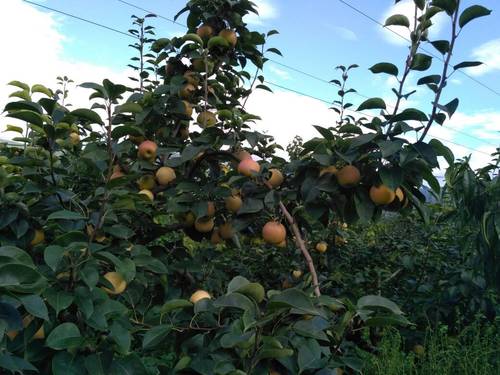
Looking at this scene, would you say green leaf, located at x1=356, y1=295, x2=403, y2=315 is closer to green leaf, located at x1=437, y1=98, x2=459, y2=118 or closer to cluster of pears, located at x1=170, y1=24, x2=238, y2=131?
green leaf, located at x1=437, y1=98, x2=459, y2=118

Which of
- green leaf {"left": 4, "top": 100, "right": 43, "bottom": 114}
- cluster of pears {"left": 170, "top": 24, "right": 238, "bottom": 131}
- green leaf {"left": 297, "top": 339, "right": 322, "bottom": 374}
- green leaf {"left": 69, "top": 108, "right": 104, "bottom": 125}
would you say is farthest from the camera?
cluster of pears {"left": 170, "top": 24, "right": 238, "bottom": 131}

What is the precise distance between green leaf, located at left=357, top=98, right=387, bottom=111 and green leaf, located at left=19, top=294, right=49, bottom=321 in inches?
43.7

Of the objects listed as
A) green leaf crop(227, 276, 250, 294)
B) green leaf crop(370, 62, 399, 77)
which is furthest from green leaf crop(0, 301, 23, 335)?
green leaf crop(370, 62, 399, 77)

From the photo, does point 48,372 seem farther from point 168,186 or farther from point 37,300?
point 168,186

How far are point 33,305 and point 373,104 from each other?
1.17 metres

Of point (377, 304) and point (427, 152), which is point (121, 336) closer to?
point (377, 304)

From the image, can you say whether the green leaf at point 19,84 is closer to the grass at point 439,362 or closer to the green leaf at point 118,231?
the green leaf at point 118,231

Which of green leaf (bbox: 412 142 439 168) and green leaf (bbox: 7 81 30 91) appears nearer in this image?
green leaf (bbox: 412 142 439 168)

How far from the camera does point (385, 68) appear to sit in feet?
5.49

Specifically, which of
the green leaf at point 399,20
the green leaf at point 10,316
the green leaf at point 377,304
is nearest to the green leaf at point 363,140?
the green leaf at point 399,20

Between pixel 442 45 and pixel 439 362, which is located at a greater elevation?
pixel 442 45

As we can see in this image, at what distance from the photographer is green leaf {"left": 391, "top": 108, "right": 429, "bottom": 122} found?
1484 millimetres

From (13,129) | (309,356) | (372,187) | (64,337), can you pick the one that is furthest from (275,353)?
(13,129)

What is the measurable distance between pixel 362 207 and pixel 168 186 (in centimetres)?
74
